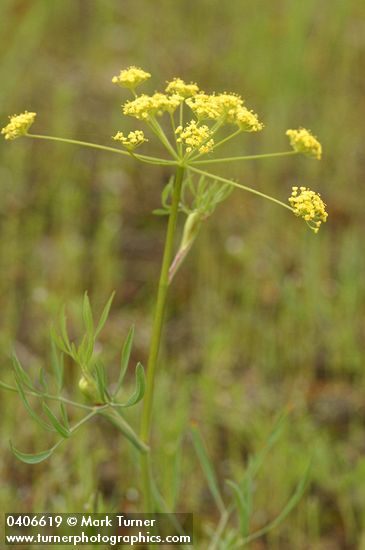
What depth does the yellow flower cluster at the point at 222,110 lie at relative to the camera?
4.90 feet

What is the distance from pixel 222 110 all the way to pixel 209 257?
1.88 meters

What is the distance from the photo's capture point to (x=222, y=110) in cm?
152

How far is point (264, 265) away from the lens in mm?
3395

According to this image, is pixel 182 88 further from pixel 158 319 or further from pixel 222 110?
pixel 158 319

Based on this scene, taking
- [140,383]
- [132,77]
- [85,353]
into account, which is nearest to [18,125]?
[132,77]

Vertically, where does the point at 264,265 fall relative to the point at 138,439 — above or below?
above

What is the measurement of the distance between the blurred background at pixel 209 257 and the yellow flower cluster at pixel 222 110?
98cm

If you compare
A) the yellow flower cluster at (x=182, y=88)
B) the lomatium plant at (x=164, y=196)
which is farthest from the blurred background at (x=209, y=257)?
the yellow flower cluster at (x=182, y=88)

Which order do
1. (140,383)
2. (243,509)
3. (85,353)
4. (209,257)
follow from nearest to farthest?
(140,383)
(85,353)
(243,509)
(209,257)

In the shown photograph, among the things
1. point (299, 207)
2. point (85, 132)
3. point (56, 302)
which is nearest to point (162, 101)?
point (299, 207)

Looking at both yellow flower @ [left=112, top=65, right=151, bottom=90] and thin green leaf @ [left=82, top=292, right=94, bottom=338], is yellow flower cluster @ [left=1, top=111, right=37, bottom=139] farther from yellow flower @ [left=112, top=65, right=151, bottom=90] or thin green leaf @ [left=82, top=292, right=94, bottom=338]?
thin green leaf @ [left=82, top=292, right=94, bottom=338]

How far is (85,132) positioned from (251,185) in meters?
1.05

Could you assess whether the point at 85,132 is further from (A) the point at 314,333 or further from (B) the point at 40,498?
(B) the point at 40,498

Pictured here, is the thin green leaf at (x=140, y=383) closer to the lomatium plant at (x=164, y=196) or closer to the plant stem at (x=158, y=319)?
the lomatium plant at (x=164, y=196)
